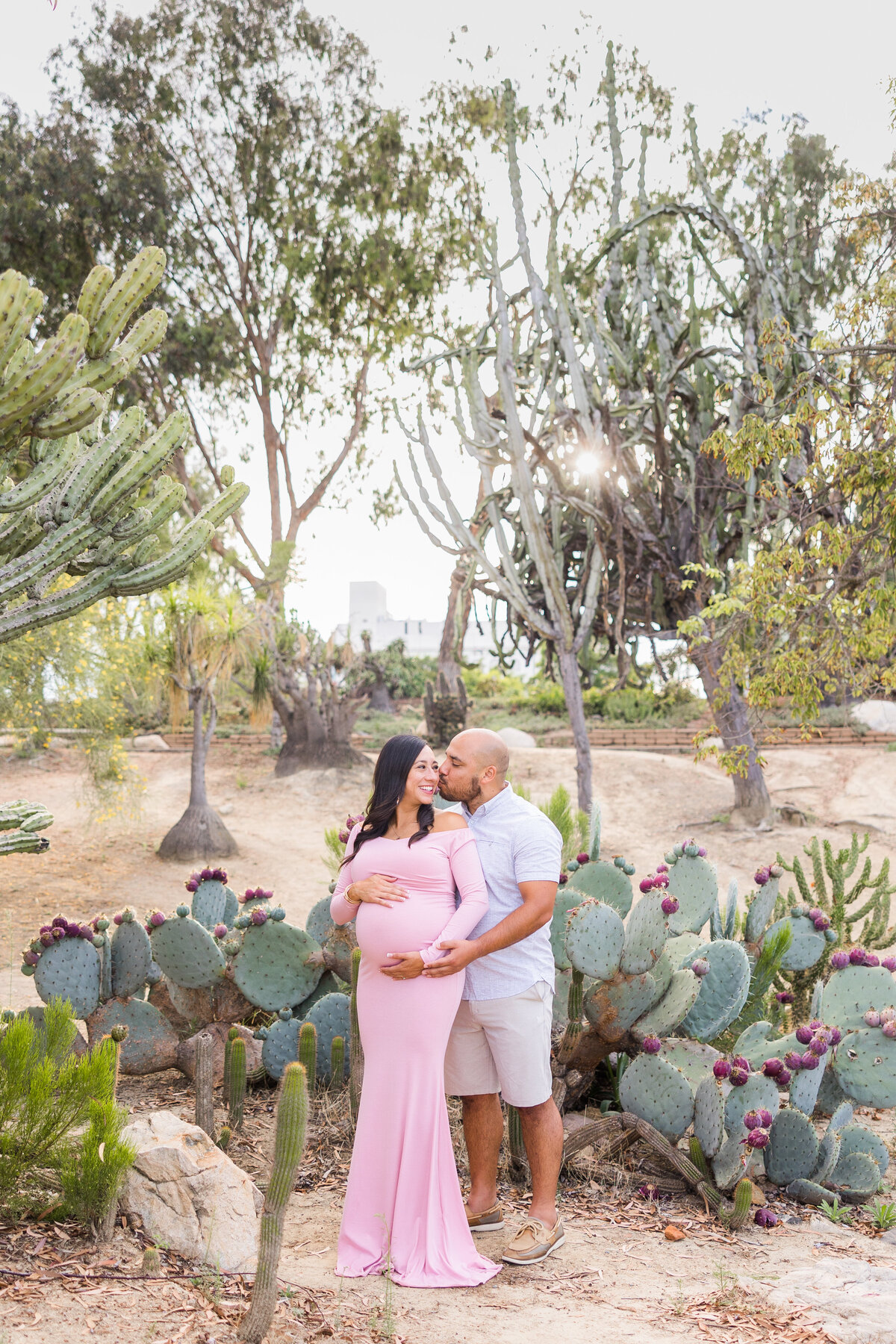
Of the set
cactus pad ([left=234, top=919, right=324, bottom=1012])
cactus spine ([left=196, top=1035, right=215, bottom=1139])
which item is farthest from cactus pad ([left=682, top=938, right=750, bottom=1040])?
cactus spine ([left=196, top=1035, right=215, bottom=1139])

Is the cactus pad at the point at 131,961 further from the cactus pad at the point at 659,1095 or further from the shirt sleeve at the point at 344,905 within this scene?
the cactus pad at the point at 659,1095

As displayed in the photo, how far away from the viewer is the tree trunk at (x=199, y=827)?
39.5ft

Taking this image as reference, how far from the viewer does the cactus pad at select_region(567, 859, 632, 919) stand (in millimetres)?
4551

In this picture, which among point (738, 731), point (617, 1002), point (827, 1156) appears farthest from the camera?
point (738, 731)

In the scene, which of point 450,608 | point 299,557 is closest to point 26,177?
point 299,557

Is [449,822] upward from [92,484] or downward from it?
downward

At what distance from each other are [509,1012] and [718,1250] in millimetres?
1128

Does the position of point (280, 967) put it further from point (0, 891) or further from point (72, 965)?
point (0, 891)

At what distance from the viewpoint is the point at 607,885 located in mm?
4582

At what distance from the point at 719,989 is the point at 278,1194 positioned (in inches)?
95.9

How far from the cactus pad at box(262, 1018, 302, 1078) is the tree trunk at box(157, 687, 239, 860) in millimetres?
7767

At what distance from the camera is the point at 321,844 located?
42.9ft

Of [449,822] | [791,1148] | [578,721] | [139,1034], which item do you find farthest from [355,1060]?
[578,721]

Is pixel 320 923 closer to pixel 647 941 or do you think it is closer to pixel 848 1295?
pixel 647 941
